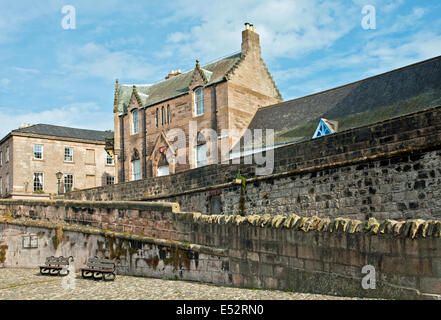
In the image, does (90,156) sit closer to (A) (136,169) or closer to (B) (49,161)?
(B) (49,161)

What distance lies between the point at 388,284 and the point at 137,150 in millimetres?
26757

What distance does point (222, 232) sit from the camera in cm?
1064

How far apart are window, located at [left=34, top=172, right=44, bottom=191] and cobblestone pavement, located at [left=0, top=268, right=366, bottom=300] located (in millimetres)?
31146

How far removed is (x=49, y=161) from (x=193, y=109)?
69.1 feet

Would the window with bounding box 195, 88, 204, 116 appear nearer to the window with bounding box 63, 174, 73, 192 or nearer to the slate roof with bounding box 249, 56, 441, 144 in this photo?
the slate roof with bounding box 249, 56, 441, 144

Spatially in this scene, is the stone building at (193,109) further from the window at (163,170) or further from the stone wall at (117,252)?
the stone wall at (117,252)

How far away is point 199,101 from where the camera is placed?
28.5 metres

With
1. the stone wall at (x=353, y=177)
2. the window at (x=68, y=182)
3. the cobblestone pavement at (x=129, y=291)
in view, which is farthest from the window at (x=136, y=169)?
the cobblestone pavement at (x=129, y=291)

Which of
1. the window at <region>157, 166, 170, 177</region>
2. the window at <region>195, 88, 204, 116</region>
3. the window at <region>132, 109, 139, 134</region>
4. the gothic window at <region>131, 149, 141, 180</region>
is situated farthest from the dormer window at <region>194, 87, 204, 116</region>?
the gothic window at <region>131, 149, 141, 180</region>

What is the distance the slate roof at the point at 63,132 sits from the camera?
4351 centimetres

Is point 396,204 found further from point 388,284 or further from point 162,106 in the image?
point 162,106

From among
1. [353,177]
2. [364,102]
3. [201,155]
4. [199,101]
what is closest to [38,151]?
[199,101]
